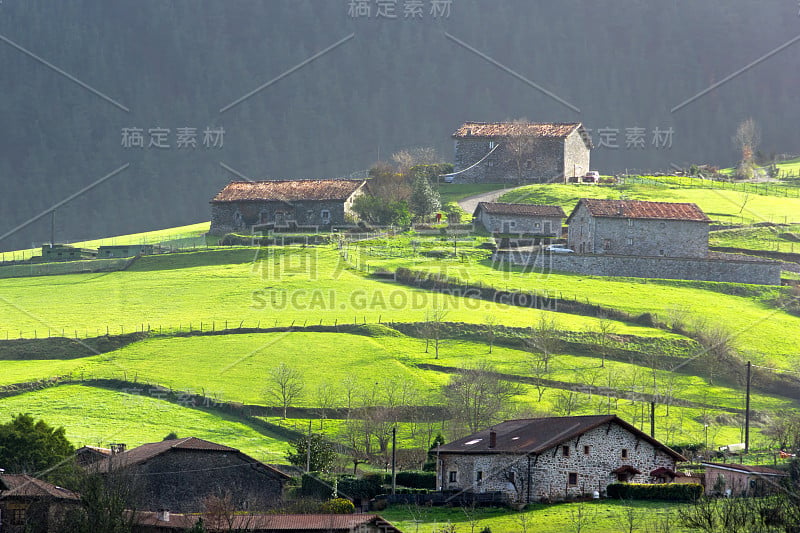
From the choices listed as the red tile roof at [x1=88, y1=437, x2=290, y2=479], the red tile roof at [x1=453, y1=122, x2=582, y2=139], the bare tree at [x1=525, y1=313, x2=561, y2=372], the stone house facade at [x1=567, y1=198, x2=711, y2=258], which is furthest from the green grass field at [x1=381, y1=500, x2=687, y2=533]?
the red tile roof at [x1=453, y1=122, x2=582, y2=139]

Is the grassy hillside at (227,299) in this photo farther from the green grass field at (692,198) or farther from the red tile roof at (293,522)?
the red tile roof at (293,522)

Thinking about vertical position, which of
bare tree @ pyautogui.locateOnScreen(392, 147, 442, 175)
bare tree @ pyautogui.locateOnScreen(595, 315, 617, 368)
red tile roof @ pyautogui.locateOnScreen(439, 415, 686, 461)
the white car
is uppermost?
bare tree @ pyautogui.locateOnScreen(392, 147, 442, 175)

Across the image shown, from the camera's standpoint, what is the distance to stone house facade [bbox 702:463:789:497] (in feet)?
155

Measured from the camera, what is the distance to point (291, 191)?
11819cm

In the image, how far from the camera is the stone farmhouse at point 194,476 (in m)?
50.4

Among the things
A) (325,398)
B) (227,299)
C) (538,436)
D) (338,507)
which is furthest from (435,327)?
(338,507)

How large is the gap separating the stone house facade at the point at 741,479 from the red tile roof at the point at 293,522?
13.9 m

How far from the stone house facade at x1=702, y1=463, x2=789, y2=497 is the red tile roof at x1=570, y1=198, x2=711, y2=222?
1984 inches

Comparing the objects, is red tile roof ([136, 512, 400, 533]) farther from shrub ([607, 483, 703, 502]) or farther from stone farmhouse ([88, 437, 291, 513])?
shrub ([607, 483, 703, 502])

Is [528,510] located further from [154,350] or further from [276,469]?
[154,350]

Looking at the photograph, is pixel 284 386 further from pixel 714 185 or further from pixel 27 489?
pixel 714 185

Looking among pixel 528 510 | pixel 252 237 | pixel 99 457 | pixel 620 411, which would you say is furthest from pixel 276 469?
pixel 252 237

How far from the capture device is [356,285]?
90375 mm

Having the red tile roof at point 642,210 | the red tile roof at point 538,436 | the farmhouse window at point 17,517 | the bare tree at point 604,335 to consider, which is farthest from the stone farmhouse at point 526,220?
the farmhouse window at point 17,517
